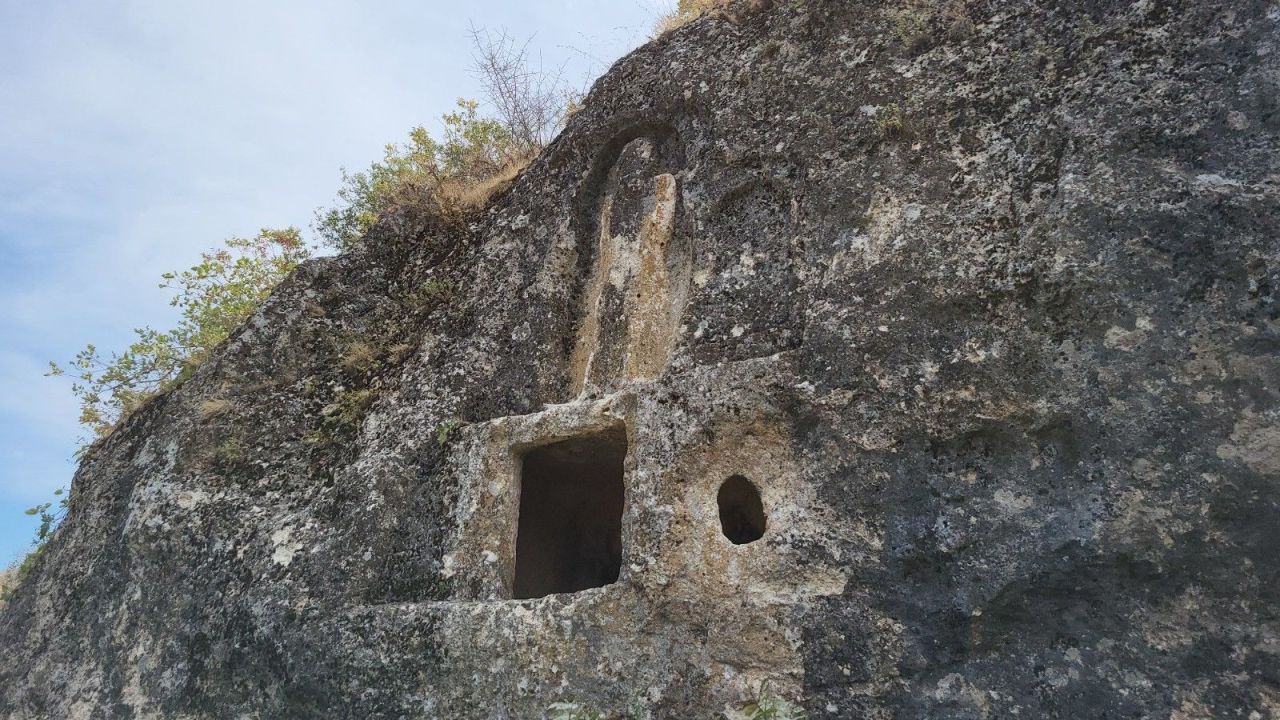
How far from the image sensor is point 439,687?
478cm

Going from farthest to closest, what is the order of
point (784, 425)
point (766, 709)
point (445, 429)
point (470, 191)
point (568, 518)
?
1. point (470, 191)
2. point (568, 518)
3. point (445, 429)
4. point (784, 425)
5. point (766, 709)

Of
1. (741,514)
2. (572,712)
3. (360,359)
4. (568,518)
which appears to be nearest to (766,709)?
(572,712)

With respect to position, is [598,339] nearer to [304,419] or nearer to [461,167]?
[304,419]

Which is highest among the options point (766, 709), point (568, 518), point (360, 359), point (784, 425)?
point (360, 359)

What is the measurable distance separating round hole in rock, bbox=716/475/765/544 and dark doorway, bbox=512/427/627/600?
79cm

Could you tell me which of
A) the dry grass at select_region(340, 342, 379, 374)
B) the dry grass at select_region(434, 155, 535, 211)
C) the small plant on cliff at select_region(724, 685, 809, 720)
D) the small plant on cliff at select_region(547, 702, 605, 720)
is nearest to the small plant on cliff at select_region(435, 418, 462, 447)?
the dry grass at select_region(340, 342, 379, 374)

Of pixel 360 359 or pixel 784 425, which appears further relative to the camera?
pixel 360 359

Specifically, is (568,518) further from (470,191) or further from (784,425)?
(784,425)

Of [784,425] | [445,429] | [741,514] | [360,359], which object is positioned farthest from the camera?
[360,359]

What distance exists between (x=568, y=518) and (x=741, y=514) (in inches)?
58.6

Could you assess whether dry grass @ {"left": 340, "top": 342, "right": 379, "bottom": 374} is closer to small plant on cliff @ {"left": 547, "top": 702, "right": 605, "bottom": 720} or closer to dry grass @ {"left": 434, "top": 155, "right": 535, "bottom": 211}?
dry grass @ {"left": 434, "top": 155, "right": 535, "bottom": 211}

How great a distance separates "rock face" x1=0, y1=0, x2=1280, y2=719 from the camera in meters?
3.57

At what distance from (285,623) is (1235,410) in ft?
16.2

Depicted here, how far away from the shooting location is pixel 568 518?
718cm
